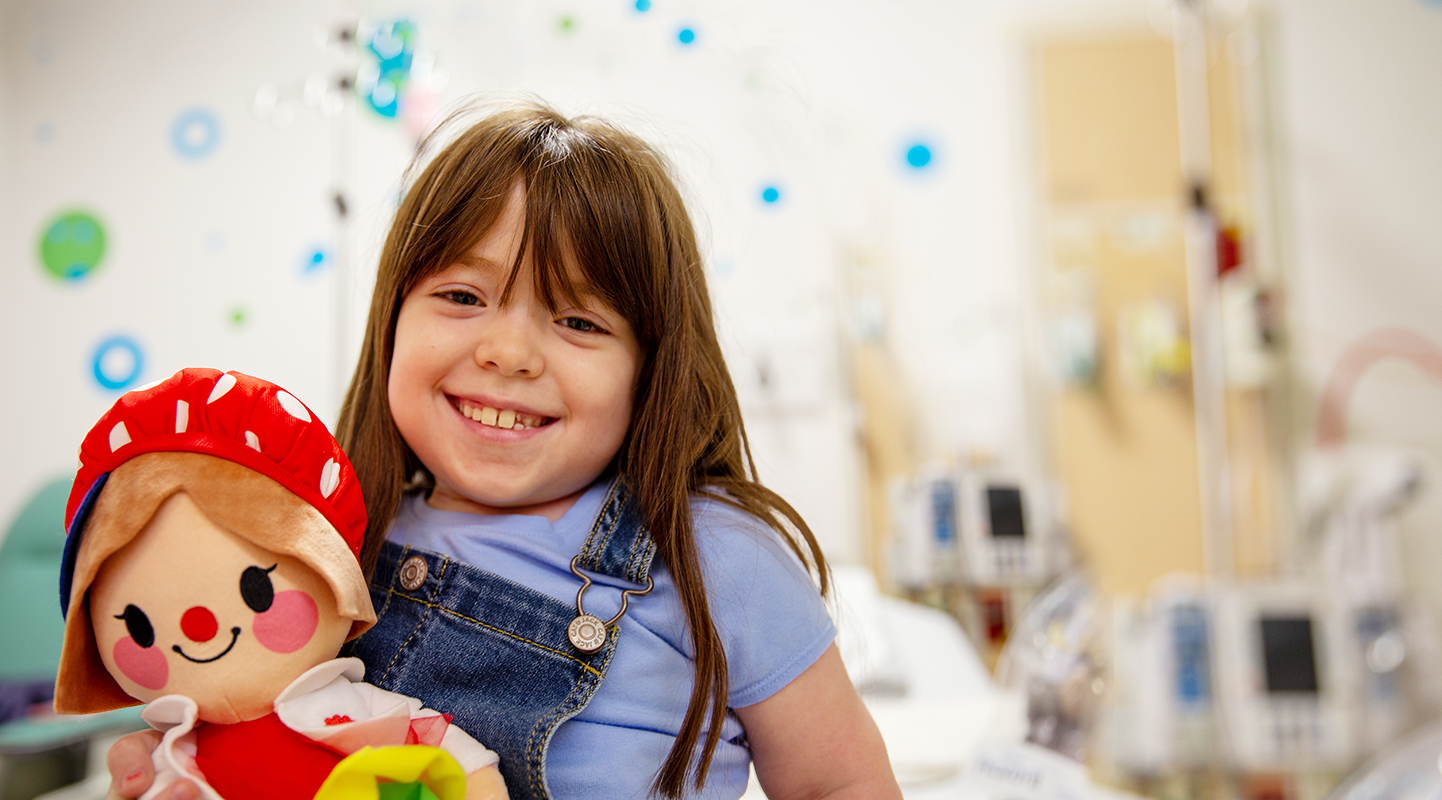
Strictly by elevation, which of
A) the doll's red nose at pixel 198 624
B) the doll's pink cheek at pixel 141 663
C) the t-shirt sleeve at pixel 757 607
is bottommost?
the t-shirt sleeve at pixel 757 607

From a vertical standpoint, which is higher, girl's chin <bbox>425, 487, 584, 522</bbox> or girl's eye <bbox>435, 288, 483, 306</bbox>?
girl's eye <bbox>435, 288, 483, 306</bbox>

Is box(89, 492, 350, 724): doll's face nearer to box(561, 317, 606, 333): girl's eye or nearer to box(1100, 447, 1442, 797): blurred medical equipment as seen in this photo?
box(561, 317, 606, 333): girl's eye

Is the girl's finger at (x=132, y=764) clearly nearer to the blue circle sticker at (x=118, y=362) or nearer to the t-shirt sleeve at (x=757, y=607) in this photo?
the t-shirt sleeve at (x=757, y=607)

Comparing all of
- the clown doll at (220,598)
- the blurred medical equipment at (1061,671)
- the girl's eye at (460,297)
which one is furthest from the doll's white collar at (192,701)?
the blurred medical equipment at (1061,671)

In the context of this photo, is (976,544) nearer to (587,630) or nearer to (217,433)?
(587,630)

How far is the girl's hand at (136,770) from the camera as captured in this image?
1.46 ft

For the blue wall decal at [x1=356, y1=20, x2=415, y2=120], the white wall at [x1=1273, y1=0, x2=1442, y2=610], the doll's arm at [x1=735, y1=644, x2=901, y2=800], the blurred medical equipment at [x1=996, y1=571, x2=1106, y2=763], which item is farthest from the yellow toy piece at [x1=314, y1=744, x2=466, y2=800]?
the white wall at [x1=1273, y1=0, x2=1442, y2=610]

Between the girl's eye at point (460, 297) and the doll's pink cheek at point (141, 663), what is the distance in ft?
0.86

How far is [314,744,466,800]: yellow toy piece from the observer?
436 mm

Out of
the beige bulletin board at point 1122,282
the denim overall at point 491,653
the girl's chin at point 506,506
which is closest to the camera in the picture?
the denim overall at point 491,653

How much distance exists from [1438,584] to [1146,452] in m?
0.72

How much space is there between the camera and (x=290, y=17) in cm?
170

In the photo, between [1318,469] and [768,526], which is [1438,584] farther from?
[768,526]

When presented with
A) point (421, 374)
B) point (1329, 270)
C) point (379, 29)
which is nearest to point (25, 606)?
point (379, 29)
